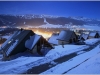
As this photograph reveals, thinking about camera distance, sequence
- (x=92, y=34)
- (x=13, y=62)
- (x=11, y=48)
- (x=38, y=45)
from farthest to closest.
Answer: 1. (x=92, y=34)
2. (x=38, y=45)
3. (x=11, y=48)
4. (x=13, y=62)

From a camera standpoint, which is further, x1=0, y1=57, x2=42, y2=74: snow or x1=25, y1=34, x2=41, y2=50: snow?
x1=25, y1=34, x2=41, y2=50: snow

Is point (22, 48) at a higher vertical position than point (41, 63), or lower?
higher

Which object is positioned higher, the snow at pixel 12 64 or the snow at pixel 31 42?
the snow at pixel 31 42

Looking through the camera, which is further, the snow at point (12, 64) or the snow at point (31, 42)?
the snow at point (31, 42)

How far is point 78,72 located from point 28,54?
8553 mm

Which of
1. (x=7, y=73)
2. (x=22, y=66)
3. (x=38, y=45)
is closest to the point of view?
(x=7, y=73)

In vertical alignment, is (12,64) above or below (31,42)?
below

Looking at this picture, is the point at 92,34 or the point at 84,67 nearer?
the point at 84,67

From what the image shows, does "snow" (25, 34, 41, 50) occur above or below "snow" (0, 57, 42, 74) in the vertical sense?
above

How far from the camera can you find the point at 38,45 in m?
18.3

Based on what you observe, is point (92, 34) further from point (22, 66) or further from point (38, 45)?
point (22, 66)

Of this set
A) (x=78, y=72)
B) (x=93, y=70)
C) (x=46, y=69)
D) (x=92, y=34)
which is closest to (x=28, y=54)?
(x=46, y=69)

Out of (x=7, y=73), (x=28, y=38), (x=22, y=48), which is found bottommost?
(x=7, y=73)

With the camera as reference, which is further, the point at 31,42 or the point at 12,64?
the point at 31,42
